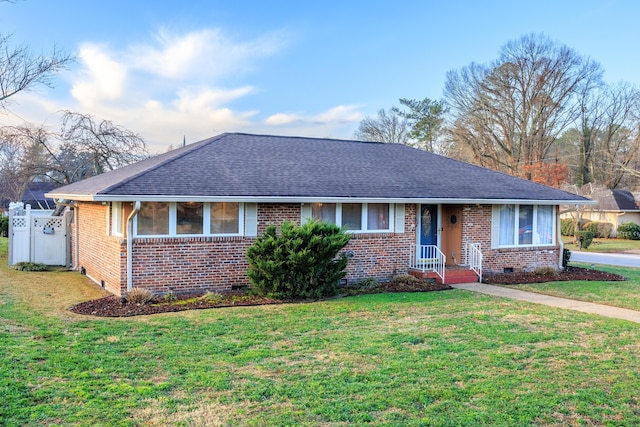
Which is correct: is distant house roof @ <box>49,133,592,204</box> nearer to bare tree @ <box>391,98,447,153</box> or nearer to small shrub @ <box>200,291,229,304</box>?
small shrub @ <box>200,291,229,304</box>

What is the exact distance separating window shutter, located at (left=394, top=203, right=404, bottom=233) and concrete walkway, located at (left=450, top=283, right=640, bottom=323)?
1998 mm

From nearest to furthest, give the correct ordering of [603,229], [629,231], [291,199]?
[291,199] < [629,231] < [603,229]

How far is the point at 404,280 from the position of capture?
12812 millimetres

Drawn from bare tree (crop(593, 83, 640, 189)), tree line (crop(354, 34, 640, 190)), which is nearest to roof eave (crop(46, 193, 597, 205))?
tree line (crop(354, 34, 640, 190))

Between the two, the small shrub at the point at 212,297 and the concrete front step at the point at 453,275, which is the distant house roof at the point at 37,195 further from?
the concrete front step at the point at 453,275

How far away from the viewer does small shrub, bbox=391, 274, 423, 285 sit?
41.7 ft

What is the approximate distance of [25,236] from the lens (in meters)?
15.7

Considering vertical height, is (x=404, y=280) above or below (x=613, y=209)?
below

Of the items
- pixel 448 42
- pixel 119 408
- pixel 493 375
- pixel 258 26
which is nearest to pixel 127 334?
pixel 119 408

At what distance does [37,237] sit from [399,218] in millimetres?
11289

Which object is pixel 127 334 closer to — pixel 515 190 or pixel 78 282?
pixel 78 282

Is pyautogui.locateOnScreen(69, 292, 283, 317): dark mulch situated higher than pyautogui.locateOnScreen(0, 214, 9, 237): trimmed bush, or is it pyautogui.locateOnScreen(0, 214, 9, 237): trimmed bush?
pyautogui.locateOnScreen(0, 214, 9, 237): trimmed bush

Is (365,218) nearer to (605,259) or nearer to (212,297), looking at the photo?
(212,297)

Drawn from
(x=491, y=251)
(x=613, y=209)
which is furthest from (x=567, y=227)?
(x=491, y=251)
